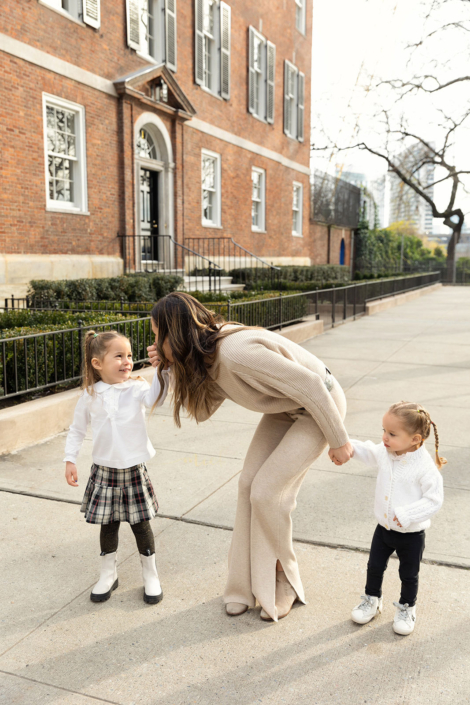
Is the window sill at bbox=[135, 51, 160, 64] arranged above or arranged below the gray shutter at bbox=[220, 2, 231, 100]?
below

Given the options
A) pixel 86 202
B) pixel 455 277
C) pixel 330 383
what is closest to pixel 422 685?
pixel 330 383

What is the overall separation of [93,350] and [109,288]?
32.6 feet

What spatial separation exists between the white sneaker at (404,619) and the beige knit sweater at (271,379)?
2.71 feet

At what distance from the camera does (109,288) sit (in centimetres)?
1268

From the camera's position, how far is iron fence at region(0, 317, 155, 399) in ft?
19.0

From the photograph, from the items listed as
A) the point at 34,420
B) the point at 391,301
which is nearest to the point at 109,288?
the point at 34,420

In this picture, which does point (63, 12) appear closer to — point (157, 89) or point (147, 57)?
point (147, 57)

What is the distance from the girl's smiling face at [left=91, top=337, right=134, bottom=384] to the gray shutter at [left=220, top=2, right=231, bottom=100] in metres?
17.8

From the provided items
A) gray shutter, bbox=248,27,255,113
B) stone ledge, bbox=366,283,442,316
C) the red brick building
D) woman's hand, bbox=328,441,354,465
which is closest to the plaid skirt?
woman's hand, bbox=328,441,354,465

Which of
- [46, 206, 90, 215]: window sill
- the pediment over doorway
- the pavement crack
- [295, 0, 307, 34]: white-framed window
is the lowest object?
the pavement crack

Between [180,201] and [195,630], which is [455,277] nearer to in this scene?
[180,201]

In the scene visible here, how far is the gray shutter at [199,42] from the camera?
1741 centimetres

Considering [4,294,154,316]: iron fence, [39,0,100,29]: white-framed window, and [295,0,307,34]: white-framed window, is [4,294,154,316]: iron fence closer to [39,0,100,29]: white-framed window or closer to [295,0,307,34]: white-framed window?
[39,0,100,29]: white-framed window

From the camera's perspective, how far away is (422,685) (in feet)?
7.98
